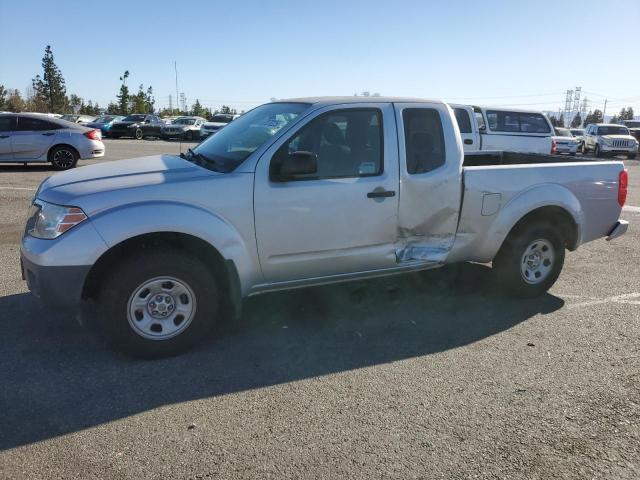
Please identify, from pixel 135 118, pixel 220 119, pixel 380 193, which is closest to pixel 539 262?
pixel 380 193

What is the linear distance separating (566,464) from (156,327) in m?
2.77

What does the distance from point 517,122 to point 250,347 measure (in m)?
12.2

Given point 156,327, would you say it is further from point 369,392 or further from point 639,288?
point 639,288

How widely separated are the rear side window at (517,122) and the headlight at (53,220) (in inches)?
472

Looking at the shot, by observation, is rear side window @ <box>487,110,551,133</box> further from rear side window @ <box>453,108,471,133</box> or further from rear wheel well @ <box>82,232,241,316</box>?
rear wheel well @ <box>82,232,241,316</box>

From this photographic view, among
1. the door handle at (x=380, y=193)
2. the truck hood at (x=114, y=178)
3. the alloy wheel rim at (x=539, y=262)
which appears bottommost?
the alloy wheel rim at (x=539, y=262)

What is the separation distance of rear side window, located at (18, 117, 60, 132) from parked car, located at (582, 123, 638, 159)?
2603 cm

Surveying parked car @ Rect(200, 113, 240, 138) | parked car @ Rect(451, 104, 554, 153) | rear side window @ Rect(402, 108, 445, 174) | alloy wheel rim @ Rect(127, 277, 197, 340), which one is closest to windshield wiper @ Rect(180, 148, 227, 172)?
alloy wheel rim @ Rect(127, 277, 197, 340)

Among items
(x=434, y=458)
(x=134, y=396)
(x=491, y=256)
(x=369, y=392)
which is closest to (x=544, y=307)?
(x=491, y=256)

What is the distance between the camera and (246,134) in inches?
180

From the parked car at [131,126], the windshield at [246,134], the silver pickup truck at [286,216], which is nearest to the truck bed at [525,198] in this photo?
the silver pickup truck at [286,216]

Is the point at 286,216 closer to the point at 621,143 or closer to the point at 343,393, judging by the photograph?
the point at 343,393

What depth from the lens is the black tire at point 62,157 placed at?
1404 cm

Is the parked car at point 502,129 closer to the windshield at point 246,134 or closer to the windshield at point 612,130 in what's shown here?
the windshield at point 246,134
